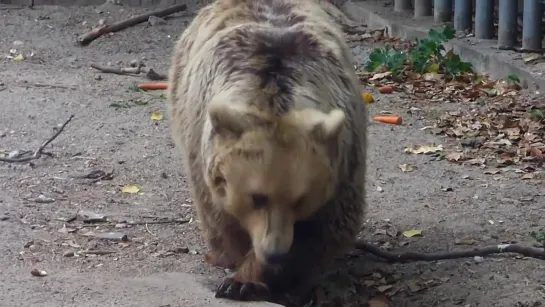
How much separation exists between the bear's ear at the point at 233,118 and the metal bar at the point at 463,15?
21.9 feet

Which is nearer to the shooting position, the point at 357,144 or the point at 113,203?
the point at 357,144

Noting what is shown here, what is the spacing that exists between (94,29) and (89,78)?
6.36ft

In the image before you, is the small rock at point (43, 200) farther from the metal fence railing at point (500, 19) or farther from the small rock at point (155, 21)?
the small rock at point (155, 21)

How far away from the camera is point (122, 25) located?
11688 millimetres

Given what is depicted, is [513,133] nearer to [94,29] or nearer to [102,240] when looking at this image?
[102,240]

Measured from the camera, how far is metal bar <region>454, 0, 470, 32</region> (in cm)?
1032

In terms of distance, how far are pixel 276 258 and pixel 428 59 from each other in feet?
20.0

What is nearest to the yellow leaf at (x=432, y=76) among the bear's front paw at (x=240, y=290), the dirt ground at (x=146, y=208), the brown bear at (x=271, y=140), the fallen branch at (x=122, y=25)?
the dirt ground at (x=146, y=208)

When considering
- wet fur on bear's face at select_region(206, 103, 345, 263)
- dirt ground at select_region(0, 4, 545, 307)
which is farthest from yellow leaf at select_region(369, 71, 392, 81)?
wet fur on bear's face at select_region(206, 103, 345, 263)

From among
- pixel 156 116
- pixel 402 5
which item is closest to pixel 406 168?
pixel 156 116

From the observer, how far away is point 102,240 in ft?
18.6

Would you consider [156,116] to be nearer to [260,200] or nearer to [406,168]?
[406,168]

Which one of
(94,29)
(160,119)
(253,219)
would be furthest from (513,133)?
(94,29)

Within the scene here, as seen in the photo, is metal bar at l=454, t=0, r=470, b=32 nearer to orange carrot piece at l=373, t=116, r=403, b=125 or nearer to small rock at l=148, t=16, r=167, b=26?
orange carrot piece at l=373, t=116, r=403, b=125
